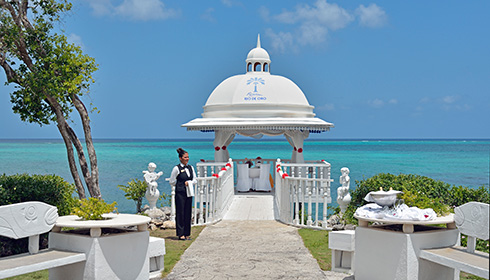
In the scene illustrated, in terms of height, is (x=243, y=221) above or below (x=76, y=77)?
below

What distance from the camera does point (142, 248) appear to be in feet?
23.9

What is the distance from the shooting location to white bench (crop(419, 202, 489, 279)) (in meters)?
6.06

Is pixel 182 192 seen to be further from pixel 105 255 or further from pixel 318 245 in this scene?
pixel 105 255

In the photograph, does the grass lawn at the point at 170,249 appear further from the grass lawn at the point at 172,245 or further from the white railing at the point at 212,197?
the white railing at the point at 212,197

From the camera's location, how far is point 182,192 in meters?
10.9

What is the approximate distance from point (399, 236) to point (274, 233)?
546cm

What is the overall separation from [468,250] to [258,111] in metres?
14.0

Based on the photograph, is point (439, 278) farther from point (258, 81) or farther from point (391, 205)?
point (258, 81)

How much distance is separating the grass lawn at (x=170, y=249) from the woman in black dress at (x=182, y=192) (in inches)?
11.3

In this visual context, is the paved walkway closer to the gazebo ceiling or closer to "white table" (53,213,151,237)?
"white table" (53,213,151,237)

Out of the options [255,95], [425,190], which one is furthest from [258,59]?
[425,190]

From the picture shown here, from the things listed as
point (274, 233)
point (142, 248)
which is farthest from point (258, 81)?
point (142, 248)

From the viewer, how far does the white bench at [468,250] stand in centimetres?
606

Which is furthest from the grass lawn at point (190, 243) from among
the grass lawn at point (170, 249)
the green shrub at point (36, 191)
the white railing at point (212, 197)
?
the green shrub at point (36, 191)
